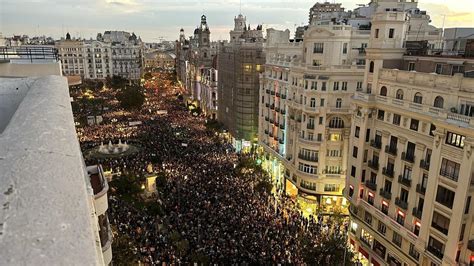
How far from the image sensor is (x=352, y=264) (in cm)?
2745

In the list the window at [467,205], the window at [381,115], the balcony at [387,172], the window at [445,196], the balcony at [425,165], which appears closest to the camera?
the window at [467,205]

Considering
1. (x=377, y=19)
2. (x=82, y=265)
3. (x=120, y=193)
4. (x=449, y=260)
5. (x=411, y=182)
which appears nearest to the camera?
(x=82, y=265)

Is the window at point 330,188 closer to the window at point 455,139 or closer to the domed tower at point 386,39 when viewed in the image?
the domed tower at point 386,39

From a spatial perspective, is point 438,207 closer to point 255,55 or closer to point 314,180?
point 314,180

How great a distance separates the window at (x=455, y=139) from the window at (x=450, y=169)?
110 centimetres

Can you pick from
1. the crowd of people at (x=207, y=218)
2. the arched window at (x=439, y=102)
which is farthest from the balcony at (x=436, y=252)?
the arched window at (x=439, y=102)

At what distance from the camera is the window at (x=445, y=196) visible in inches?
903

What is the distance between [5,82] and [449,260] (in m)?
24.9

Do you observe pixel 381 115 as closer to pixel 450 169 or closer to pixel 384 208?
pixel 384 208

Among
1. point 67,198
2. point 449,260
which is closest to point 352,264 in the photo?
point 449,260

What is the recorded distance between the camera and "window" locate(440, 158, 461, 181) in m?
22.6

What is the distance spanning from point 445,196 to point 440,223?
72.0 inches

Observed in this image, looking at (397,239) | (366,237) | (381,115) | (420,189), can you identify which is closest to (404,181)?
(420,189)

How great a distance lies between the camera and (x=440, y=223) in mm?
23812
